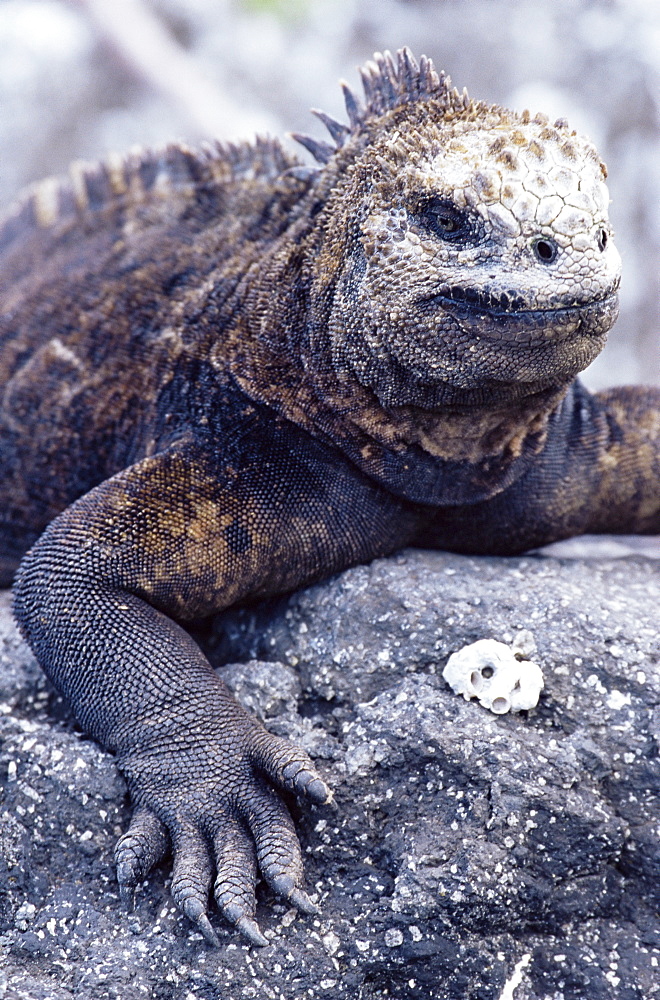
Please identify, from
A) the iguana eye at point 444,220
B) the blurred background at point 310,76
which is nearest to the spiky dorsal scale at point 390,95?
the iguana eye at point 444,220

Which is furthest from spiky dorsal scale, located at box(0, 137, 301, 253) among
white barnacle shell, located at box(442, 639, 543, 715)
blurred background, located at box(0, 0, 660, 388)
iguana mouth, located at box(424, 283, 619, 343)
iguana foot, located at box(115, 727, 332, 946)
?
blurred background, located at box(0, 0, 660, 388)

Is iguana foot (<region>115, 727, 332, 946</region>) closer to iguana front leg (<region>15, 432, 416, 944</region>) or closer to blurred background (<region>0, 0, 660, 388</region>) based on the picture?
iguana front leg (<region>15, 432, 416, 944</region>)

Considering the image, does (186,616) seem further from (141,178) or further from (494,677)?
(141,178)

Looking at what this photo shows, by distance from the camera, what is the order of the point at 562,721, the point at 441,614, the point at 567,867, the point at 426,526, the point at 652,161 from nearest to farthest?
the point at 567,867 < the point at 562,721 < the point at 441,614 < the point at 426,526 < the point at 652,161

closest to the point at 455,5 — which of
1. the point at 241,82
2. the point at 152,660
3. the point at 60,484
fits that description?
the point at 241,82

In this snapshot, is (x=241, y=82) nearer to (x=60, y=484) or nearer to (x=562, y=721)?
(x=60, y=484)

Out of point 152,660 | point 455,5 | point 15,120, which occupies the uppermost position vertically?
point 455,5

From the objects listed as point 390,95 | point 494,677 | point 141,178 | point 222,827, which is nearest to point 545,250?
point 390,95

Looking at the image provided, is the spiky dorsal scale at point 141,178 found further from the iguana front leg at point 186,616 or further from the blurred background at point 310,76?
the blurred background at point 310,76
